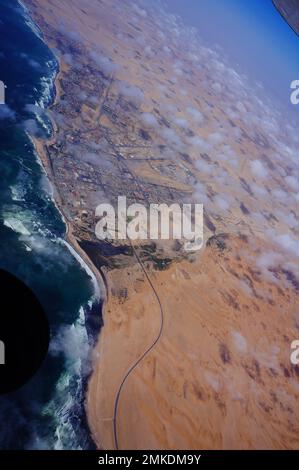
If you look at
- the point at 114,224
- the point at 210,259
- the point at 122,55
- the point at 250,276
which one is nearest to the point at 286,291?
the point at 250,276

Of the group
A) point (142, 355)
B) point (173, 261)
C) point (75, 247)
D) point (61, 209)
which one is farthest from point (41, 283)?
point (173, 261)

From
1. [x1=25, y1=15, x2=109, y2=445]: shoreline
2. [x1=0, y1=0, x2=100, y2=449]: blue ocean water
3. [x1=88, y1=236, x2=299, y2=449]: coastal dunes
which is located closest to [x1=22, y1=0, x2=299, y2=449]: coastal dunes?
[x1=88, y1=236, x2=299, y2=449]: coastal dunes

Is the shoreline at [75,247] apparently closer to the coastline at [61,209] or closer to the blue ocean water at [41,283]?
the coastline at [61,209]

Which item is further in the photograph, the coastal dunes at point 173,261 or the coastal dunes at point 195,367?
the coastal dunes at point 173,261

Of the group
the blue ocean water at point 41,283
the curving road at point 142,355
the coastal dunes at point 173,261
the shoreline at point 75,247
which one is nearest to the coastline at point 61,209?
the shoreline at point 75,247

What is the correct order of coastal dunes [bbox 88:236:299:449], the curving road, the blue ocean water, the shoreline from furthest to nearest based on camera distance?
1. the shoreline
2. coastal dunes [bbox 88:236:299:449]
3. the curving road
4. the blue ocean water

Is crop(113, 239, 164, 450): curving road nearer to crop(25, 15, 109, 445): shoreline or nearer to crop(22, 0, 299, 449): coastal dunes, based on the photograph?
crop(22, 0, 299, 449): coastal dunes
